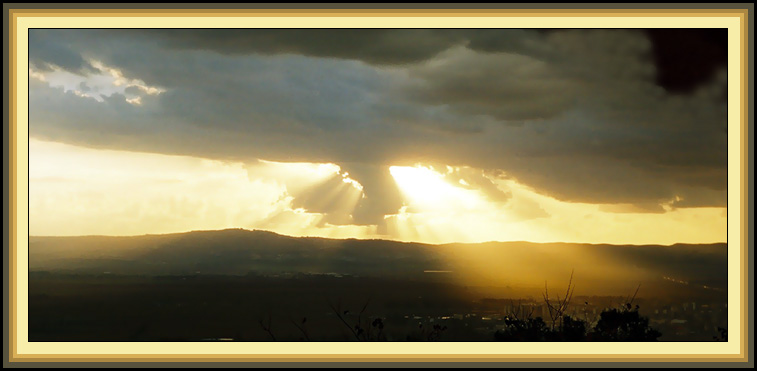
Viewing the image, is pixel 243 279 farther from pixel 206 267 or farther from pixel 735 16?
Result: pixel 735 16

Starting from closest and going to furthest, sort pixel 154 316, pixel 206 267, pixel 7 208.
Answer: pixel 7 208 < pixel 154 316 < pixel 206 267

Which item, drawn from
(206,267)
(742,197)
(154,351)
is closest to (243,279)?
(206,267)

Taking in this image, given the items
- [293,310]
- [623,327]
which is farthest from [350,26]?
[623,327]

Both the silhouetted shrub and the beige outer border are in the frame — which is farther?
the silhouetted shrub

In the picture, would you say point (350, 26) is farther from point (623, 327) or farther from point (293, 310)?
point (623, 327)
